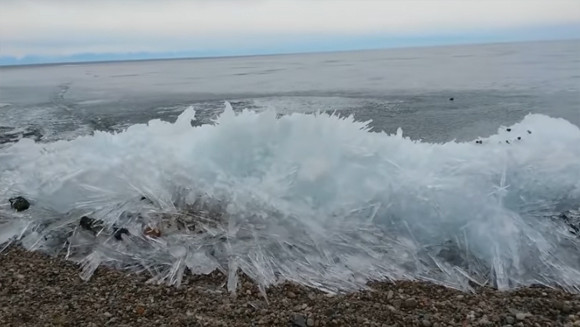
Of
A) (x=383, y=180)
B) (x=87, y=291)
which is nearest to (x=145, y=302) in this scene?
A: (x=87, y=291)

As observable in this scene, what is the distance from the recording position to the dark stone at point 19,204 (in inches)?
172

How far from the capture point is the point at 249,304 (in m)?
3.13

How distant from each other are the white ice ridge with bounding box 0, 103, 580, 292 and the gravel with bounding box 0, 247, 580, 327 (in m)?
0.14

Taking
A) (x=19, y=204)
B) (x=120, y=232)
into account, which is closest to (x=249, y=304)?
(x=120, y=232)

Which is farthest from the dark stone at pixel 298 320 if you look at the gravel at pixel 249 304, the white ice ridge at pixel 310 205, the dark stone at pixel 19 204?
the dark stone at pixel 19 204

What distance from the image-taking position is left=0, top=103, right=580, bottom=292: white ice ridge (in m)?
3.62

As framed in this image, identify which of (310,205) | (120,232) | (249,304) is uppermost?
(310,205)

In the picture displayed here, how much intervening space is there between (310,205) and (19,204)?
260 centimetres

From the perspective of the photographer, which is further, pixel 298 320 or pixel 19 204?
pixel 19 204

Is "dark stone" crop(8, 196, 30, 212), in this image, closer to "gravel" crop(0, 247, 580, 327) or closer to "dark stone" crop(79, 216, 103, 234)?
"dark stone" crop(79, 216, 103, 234)

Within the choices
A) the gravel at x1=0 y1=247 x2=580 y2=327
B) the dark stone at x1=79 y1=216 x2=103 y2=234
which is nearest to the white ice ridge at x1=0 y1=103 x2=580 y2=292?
the dark stone at x1=79 y1=216 x2=103 y2=234

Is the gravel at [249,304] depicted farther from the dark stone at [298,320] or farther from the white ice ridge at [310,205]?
the white ice ridge at [310,205]

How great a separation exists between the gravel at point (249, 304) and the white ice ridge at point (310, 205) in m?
0.14

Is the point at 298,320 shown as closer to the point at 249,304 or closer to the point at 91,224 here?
the point at 249,304
